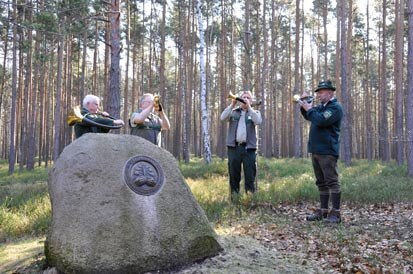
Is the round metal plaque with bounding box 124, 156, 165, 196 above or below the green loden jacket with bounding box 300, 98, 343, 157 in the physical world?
below

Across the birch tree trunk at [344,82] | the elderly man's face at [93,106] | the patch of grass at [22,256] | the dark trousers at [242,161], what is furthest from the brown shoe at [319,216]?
the birch tree trunk at [344,82]

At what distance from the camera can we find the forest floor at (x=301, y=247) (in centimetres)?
401

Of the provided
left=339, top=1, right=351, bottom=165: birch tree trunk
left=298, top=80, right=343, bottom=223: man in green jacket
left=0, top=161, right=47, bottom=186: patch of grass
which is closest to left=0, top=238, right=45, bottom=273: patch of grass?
left=298, top=80, right=343, bottom=223: man in green jacket

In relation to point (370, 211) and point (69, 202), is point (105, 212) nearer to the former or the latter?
point (69, 202)

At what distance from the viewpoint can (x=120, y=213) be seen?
3.80 m

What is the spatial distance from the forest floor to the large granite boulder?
331 millimetres

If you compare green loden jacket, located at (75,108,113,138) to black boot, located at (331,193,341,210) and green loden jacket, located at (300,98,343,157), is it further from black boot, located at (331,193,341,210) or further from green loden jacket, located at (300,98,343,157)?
black boot, located at (331,193,341,210)

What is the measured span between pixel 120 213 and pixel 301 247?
7.70ft

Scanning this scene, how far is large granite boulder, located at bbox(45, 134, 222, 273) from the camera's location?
3654 millimetres

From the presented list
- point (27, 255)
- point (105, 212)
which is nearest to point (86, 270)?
point (105, 212)

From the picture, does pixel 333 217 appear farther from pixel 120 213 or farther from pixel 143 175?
pixel 120 213

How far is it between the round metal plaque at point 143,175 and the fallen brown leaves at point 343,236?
68.8 inches

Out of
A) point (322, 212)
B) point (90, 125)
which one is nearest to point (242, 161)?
point (322, 212)

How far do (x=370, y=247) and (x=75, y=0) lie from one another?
40.1ft
